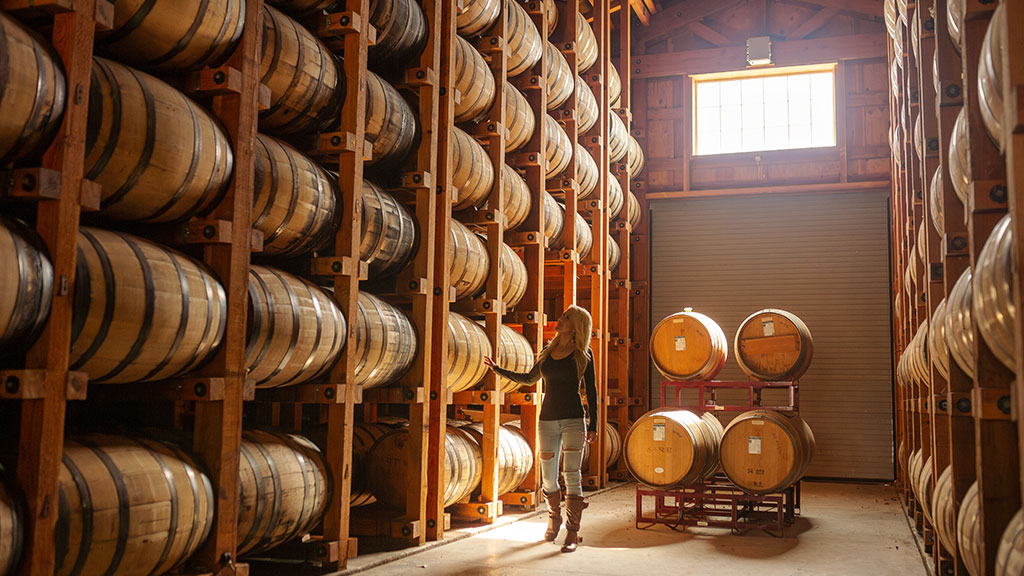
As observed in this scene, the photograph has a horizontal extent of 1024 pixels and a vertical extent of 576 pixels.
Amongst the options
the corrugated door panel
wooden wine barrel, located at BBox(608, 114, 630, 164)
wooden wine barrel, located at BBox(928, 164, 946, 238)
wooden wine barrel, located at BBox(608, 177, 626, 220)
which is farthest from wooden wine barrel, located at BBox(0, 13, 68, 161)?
the corrugated door panel

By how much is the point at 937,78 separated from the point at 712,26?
32.5ft

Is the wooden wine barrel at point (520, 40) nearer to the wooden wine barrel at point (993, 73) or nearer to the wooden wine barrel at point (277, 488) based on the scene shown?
the wooden wine barrel at point (277, 488)

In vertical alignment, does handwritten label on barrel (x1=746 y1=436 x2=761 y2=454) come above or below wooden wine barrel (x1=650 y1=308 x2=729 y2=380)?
below

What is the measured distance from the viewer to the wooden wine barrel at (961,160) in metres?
3.84

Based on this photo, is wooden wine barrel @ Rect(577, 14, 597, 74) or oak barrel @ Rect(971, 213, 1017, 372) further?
wooden wine barrel @ Rect(577, 14, 597, 74)

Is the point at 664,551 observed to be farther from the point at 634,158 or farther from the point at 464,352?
the point at 634,158

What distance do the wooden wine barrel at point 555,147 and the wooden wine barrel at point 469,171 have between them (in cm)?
177

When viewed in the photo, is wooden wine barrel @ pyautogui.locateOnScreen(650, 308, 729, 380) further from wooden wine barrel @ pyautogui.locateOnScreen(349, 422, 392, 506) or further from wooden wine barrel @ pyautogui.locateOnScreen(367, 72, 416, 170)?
wooden wine barrel @ pyautogui.locateOnScreen(367, 72, 416, 170)

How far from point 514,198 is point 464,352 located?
2047 millimetres

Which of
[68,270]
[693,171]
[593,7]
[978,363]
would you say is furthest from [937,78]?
[693,171]

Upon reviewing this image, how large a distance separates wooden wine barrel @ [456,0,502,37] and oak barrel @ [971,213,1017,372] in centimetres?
549

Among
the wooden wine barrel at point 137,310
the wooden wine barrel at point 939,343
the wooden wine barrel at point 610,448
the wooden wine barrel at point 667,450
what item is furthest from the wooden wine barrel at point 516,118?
the wooden wine barrel at point 137,310

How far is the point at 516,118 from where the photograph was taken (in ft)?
28.7

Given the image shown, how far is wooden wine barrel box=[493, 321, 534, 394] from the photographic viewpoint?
8.09m
